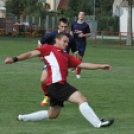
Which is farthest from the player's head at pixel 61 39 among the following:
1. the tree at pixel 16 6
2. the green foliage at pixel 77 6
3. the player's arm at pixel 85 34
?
the tree at pixel 16 6

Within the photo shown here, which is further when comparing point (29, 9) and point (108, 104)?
point (29, 9)

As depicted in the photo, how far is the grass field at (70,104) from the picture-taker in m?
10.4

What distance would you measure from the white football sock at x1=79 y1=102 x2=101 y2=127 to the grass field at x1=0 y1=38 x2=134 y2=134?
4.5 inches

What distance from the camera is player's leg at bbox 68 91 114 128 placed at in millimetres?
10164

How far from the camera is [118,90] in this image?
644 inches

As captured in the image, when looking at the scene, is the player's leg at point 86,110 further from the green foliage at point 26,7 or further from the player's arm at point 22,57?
the green foliage at point 26,7

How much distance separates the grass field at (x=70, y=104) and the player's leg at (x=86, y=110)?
104mm

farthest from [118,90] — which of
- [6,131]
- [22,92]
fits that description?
[6,131]

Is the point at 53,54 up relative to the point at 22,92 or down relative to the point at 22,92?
up

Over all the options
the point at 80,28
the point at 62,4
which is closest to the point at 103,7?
the point at 62,4

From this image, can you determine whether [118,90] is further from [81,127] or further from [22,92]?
[81,127]

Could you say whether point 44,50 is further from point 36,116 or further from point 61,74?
point 36,116

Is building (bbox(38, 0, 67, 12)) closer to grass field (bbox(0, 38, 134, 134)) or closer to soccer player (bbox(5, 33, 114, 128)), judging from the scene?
grass field (bbox(0, 38, 134, 134))

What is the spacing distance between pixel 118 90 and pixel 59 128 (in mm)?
6125
